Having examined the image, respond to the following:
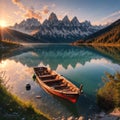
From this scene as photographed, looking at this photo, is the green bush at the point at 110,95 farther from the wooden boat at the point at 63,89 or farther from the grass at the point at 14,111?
the grass at the point at 14,111

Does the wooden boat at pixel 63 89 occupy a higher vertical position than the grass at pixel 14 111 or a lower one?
lower

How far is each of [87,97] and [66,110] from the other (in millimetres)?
6072

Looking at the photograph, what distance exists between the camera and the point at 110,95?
2331 cm

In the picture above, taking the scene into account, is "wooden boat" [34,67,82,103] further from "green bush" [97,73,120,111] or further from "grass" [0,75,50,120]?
"grass" [0,75,50,120]

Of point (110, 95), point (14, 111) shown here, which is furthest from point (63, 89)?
point (14, 111)

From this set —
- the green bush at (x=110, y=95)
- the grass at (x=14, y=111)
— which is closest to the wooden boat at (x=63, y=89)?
the green bush at (x=110, y=95)

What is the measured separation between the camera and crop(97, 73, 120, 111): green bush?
2197 centimetres

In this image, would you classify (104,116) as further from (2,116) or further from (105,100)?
(2,116)

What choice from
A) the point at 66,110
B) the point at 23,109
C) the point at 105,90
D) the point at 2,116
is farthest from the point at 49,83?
the point at 2,116

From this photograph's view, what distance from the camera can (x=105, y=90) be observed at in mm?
24281

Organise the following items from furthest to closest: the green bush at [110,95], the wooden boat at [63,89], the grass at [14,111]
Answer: the wooden boat at [63,89], the green bush at [110,95], the grass at [14,111]

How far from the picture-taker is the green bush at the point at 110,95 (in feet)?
72.1

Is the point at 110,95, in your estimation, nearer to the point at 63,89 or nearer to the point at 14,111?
the point at 63,89

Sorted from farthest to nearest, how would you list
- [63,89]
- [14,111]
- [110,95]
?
[63,89] < [110,95] < [14,111]
